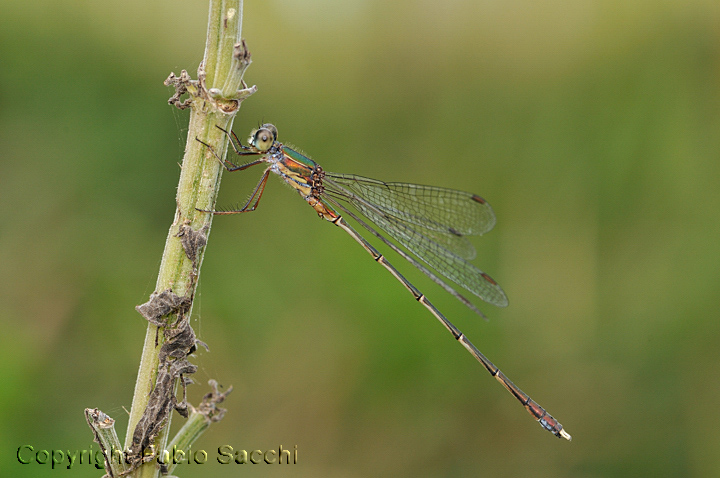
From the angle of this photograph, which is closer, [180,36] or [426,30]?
[180,36]

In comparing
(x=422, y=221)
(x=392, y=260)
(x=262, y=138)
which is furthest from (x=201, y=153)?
(x=392, y=260)

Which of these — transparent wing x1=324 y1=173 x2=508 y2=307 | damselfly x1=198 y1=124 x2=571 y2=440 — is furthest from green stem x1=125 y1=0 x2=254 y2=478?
transparent wing x1=324 y1=173 x2=508 y2=307

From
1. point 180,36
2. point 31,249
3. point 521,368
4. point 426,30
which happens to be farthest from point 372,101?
point 31,249

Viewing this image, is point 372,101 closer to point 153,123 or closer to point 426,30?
point 426,30

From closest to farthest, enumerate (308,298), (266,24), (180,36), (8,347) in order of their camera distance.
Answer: (8,347) → (308,298) → (180,36) → (266,24)

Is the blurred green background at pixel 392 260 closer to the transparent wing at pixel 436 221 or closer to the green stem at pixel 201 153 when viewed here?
the transparent wing at pixel 436 221

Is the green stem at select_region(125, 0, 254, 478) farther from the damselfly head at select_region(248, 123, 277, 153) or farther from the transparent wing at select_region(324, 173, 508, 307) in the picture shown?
the transparent wing at select_region(324, 173, 508, 307)
